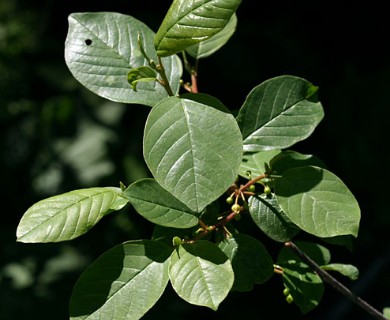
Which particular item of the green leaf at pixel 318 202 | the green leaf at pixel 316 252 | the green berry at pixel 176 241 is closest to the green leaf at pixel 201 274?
the green berry at pixel 176 241

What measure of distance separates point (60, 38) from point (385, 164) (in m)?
2.10

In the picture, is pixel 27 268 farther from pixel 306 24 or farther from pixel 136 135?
pixel 306 24

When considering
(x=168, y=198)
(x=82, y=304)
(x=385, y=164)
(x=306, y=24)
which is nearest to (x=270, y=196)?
(x=168, y=198)

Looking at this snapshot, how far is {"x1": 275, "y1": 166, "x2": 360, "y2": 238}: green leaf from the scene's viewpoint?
0.88 metres

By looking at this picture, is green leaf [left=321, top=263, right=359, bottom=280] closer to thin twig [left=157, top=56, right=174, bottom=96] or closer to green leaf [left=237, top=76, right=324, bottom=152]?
green leaf [left=237, top=76, right=324, bottom=152]

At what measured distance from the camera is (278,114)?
3.44 feet

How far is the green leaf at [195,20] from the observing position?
2.76 ft

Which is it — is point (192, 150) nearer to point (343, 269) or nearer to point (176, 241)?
point (176, 241)

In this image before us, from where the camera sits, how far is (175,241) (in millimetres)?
891

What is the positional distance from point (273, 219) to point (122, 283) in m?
0.23

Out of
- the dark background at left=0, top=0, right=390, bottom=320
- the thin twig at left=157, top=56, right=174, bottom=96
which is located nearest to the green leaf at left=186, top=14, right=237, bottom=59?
the thin twig at left=157, top=56, right=174, bottom=96

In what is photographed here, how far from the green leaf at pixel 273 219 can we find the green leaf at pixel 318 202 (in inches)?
1.5

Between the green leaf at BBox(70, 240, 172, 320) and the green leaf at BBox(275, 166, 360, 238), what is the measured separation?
0.18 m

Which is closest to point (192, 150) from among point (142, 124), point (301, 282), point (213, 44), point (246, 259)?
point (246, 259)
